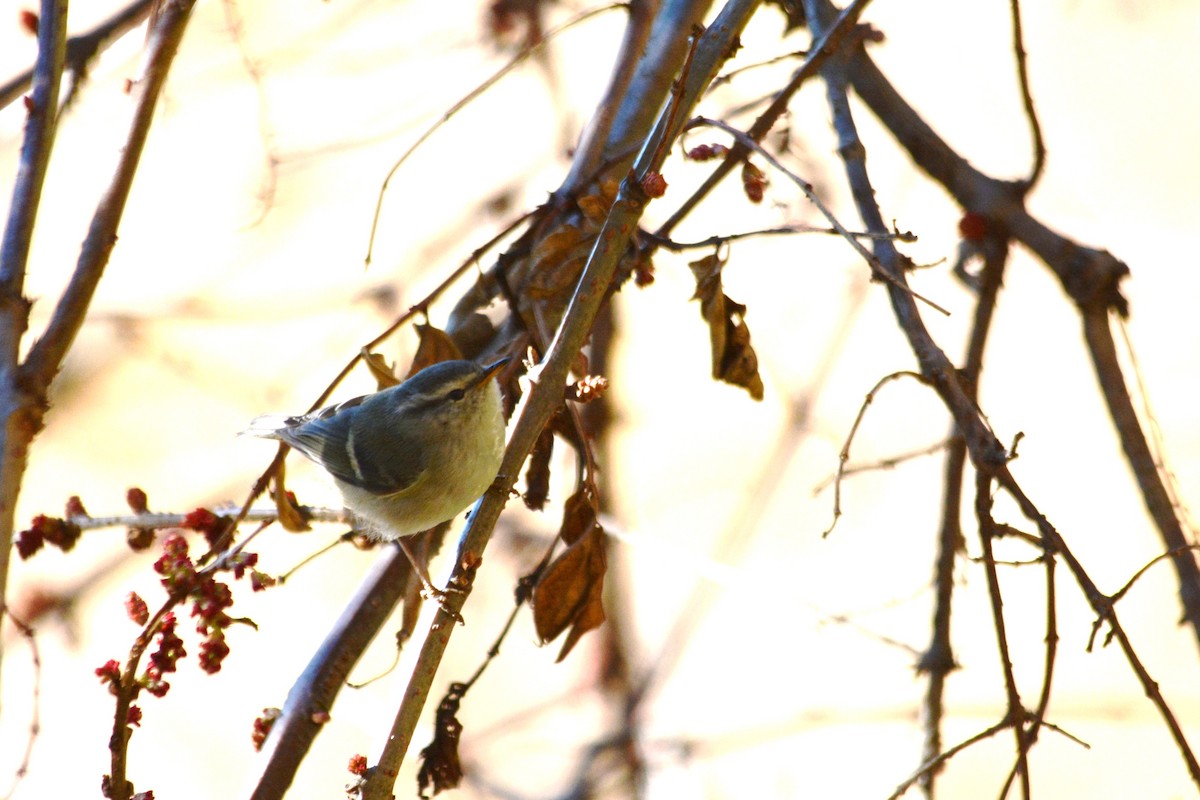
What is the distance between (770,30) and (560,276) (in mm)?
2272

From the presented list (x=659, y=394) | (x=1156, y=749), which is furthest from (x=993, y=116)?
(x=1156, y=749)

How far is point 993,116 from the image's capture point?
3.52 m

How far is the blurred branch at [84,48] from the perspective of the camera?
2.05m

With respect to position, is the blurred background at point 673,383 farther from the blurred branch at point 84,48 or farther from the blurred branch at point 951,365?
the blurred branch at point 951,365

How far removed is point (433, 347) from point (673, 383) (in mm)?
1841

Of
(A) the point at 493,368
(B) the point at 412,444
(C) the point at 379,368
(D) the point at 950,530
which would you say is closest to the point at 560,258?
(A) the point at 493,368

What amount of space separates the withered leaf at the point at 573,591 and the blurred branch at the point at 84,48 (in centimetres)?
123

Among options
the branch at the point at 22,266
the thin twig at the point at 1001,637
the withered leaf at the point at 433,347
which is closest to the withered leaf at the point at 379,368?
the withered leaf at the point at 433,347

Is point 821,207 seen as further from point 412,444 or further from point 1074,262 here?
point 412,444

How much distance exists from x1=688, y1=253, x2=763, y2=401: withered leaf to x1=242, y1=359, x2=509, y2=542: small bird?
416 millimetres

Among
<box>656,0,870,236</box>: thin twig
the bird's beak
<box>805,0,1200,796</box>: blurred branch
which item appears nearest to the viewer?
<box>805,0,1200,796</box>: blurred branch

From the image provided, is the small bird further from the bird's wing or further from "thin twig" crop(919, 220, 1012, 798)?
"thin twig" crop(919, 220, 1012, 798)

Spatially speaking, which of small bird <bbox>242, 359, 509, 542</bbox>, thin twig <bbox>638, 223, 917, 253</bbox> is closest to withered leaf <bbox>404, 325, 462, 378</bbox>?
small bird <bbox>242, 359, 509, 542</bbox>

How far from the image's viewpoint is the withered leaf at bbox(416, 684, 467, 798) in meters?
1.82
